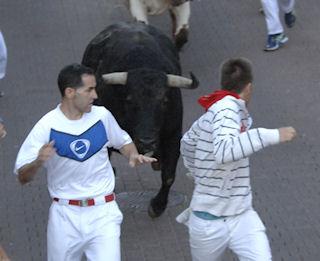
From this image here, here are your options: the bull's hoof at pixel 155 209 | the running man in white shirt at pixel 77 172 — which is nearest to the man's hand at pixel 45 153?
the running man in white shirt at pixel 77 172

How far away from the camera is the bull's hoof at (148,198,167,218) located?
8383 mm

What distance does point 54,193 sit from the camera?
20.1 ft

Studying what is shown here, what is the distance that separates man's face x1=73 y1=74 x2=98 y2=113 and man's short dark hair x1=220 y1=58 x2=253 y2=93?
0.85m

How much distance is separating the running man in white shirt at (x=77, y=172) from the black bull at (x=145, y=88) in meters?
1.52

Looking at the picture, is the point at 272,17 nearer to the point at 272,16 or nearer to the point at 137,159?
the point at 272,16

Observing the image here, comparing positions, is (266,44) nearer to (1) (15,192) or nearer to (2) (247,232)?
(1) (15,192)

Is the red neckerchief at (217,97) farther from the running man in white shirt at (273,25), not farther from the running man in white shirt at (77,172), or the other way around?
the running man in white shirt at (273,25)

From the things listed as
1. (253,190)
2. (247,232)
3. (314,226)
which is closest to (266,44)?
(253,190)

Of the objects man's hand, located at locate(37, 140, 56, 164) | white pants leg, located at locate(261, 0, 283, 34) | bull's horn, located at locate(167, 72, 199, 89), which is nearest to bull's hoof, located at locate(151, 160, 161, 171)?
bull's horn, located at locate(167, 72, 199, 89)

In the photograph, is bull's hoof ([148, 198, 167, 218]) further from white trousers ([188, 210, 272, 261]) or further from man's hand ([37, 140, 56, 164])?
man's hand ([37, 140, 56, 164])

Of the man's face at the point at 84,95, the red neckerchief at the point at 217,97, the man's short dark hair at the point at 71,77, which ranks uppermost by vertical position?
the man's short dark hair at the point at 71,77

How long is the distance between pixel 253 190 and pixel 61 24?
5829 mm

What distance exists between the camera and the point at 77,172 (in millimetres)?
6047

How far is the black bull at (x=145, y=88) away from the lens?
7.81 metres
